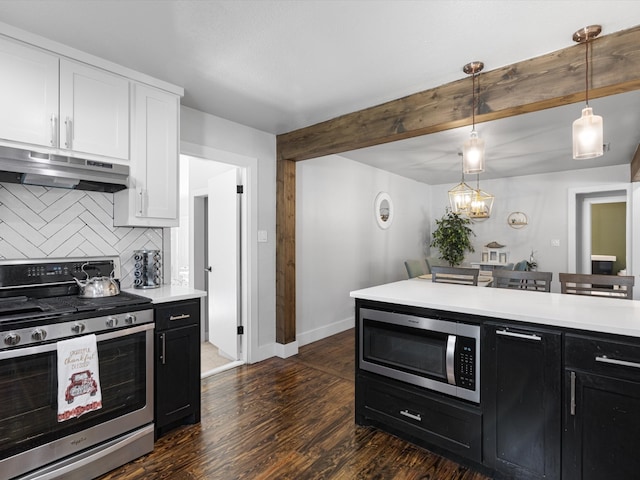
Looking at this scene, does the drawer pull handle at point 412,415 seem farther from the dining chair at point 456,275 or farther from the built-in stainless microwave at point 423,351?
the dining chair at point 456,275

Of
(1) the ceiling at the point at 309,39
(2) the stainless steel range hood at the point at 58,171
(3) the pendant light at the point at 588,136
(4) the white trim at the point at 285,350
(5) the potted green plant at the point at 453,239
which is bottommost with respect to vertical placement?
(4) the white trim at the point at 285,350

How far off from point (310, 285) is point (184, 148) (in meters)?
2.14

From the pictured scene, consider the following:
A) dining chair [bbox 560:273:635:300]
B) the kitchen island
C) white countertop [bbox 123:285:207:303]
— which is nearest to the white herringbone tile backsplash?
white countertop [bbox 123:285:207:303]

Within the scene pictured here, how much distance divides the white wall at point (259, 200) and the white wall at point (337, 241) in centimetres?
40

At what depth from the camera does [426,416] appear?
2041 millimetres

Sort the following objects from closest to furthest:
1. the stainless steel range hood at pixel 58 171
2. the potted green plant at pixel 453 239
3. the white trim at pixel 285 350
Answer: the stainless steel range hood at pixel 58 171 < the white trim at pixel 285 350 < the potted green plant at pixel 453 239

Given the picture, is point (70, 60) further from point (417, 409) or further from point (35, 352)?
point (417, 409)

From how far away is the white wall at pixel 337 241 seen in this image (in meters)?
4.14

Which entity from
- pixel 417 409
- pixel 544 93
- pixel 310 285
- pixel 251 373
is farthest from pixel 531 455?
pixel 310 285

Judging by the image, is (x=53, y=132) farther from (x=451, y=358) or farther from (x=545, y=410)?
(x=545, y=410)

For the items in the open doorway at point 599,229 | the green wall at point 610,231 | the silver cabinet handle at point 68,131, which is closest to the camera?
the silver cabinet handle at point 68,131

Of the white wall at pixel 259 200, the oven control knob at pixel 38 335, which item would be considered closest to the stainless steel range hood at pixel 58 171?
the oven control knob at pixel 38 335

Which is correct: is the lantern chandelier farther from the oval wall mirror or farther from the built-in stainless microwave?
the built-in stainless microwave

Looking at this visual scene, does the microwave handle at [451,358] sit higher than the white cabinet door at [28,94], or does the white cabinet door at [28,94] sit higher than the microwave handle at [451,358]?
the white cabinet door at [28,94]
